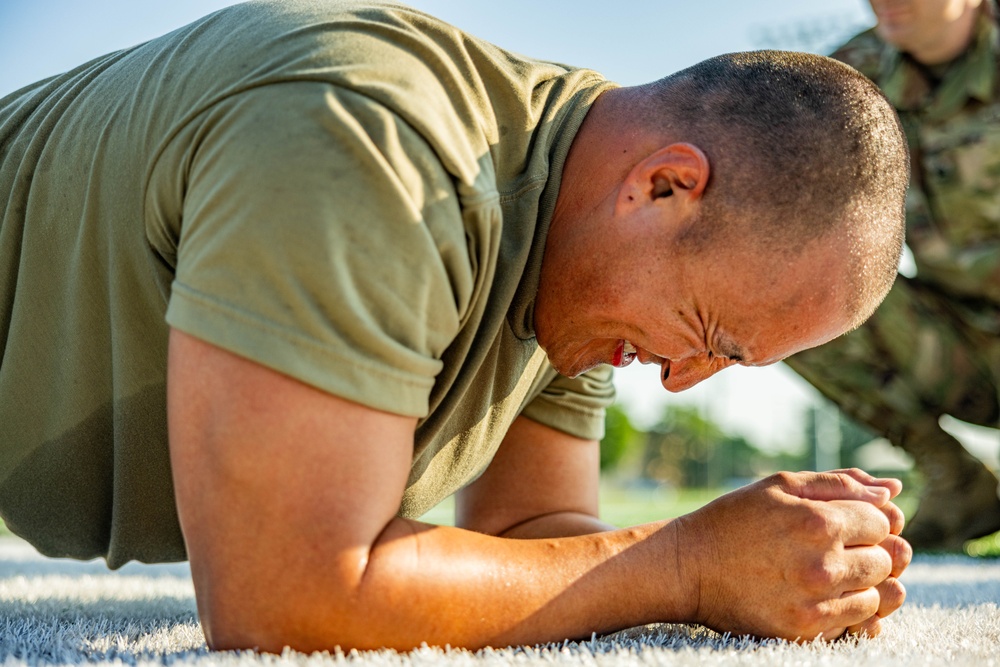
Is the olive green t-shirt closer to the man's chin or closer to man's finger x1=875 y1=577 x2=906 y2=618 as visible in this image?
the man's chin

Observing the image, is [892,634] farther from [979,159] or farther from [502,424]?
[979,159]

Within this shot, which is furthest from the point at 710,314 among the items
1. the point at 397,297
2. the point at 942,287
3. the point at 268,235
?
the point at 942,287

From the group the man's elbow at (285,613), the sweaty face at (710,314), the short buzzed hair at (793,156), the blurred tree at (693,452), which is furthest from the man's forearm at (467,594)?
the blurred tree at (693,452)

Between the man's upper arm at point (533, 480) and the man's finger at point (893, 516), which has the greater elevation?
the man's finger at point (893, 516)

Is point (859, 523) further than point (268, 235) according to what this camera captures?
Yes

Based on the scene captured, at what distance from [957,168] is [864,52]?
50 cm

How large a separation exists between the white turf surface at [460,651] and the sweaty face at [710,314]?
1.08ft

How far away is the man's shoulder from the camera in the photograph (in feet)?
10.7

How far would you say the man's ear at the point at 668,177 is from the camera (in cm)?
113

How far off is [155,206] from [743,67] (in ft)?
2.24

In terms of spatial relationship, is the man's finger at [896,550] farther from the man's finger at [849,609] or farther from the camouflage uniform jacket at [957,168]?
the camouflage uniform jacket at [957,168]

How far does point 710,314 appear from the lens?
1.17m

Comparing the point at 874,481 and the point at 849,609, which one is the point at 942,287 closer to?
the point at 874,481

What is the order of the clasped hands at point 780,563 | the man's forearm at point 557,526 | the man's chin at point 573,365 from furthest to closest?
the man's forearm at point 557,526 → the man's chin at point 573,365 → the clasped hands at point 780,563
